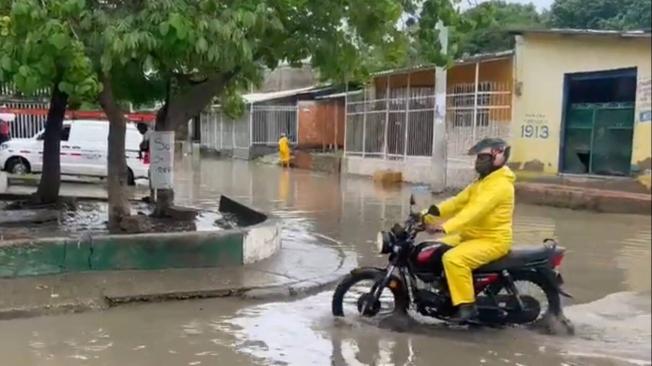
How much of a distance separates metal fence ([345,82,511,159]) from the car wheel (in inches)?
419

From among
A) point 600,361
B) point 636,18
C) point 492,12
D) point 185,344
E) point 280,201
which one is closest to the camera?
point 636,18

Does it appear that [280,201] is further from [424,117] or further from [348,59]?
[348,59]

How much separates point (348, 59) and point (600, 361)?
17.2 feet

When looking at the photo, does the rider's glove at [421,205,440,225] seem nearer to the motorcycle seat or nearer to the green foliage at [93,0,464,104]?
the motorcycle seat

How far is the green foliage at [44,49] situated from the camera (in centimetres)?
668

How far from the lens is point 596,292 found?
8055 millimetres

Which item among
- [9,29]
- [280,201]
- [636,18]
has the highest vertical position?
[9,29]

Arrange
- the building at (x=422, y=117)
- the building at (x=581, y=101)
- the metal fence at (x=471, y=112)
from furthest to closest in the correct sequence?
1. the building at (x=422, y=117)
2. the metal fence at (x=471, y=112)
3. the building at (x=581, y=101)

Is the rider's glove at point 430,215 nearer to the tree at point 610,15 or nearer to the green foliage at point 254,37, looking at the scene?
the tree at point 610,15

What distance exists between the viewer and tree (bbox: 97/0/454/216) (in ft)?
23.9

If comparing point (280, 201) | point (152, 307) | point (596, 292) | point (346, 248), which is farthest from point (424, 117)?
point (152, 307)

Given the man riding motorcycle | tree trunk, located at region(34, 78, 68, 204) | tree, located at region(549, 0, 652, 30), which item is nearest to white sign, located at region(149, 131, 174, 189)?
tree trunk, located at region(34, 78, 68, 204)

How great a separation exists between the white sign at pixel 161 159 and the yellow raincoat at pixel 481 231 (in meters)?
6.01

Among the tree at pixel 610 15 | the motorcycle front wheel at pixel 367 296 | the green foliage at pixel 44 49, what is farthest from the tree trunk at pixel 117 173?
the tree at pixel 610 15
